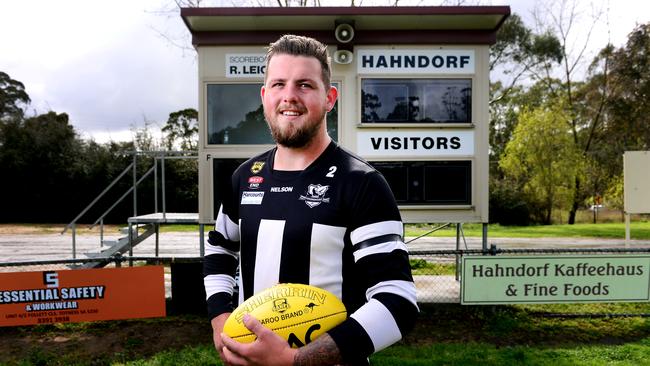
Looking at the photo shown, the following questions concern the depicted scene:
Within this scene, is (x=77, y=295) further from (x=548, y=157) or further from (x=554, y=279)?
(x=548, y=157)

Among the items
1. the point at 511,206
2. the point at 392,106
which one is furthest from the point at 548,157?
the point at 392,106

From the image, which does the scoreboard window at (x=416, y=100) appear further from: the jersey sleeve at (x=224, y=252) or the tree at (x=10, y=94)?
the tree at (x=10, y=94)

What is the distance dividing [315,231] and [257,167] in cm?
46

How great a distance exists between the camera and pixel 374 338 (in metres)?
1.48

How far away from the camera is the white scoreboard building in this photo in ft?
21.9

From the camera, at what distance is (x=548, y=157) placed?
2503cm

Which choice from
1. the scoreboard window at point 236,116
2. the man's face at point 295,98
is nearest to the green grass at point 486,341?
the scoreboard window at point 236,116

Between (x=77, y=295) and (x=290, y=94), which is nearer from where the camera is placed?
(x=290, y=94)

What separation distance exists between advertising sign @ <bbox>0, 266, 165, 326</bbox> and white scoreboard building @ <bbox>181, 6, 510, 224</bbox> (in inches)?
50.6

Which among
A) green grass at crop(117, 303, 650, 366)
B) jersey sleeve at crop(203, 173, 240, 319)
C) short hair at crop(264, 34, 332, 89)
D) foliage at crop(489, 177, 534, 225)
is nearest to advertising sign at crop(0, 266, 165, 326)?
green grass at crop(117, 303, 650, 366)

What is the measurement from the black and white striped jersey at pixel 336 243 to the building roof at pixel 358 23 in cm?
495

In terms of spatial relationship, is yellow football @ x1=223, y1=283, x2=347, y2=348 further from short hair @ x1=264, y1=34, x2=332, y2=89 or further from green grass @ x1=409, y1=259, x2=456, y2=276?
green grass @ x1=409, y1=259, x2=456, y2=276

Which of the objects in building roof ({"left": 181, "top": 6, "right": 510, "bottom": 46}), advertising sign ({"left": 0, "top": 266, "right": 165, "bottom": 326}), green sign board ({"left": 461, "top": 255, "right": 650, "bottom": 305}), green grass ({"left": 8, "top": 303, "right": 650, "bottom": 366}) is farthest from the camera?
building roof ({"left": 181, "top": 6, "right": 510, "bottom": 46})

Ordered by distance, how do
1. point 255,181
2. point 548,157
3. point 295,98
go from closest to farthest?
point 295,98, point 255,181, point 548,157
